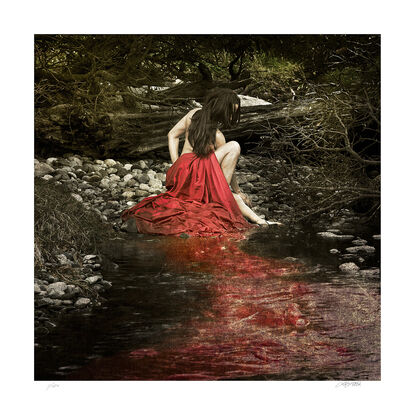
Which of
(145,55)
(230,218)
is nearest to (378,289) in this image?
(230,218)

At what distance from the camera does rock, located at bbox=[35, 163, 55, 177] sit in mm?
4137

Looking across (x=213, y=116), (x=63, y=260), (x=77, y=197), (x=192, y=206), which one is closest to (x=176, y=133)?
(x=213, y=116)

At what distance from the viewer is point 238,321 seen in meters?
3.56

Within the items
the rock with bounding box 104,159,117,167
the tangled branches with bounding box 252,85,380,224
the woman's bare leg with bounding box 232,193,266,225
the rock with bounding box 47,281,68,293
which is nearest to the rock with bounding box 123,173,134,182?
the rock with bounding box 104,159,117,167

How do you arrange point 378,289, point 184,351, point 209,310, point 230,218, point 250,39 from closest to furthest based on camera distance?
point 184,351
point 209,310
point 378,289
point 250,39
point 230,218

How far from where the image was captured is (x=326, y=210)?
441 centimetres

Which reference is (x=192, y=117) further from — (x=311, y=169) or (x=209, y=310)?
(x=209, y=310)

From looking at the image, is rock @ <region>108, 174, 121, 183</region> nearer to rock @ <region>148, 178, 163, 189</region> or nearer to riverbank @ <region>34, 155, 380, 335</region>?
riverbank @ <region>34, 155, 380, 335</region>

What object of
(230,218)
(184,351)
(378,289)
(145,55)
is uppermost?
(145,55)

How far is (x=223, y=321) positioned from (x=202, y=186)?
3.77 feet

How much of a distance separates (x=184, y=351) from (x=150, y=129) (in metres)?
1.66

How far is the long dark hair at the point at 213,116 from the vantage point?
4.27 m

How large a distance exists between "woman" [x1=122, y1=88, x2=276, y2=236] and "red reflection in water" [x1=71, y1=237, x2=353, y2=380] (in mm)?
366

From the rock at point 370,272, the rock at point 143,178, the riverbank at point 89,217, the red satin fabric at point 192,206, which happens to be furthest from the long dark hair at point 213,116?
the rock at point 370,272
